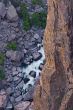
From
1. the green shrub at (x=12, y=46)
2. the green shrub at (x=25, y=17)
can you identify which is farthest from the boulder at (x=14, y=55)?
the green shrub at (x=25, y=17)

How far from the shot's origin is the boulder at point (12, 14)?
60.1 ft

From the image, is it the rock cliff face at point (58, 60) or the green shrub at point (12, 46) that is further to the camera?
the green shrub at point (12, 46)

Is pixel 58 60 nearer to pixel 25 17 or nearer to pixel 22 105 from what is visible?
pixel 22 105

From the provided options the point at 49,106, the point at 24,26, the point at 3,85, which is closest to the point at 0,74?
the point at 3,85

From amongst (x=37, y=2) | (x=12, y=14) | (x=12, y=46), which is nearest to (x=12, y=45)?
(x=12, y=46)

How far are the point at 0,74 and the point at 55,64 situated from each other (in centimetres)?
623

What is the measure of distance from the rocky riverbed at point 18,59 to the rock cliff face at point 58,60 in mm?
3089

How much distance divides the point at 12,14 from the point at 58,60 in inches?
325

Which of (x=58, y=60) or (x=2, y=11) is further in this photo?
(x=2, y=11)

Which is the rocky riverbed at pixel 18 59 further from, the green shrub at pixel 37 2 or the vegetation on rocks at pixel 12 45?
the green shrub at pixel 37 2

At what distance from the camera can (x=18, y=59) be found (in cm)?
1712

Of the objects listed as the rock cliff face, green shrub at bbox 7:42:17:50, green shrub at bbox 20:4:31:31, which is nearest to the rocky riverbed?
green shrub at bbox 7:42:17:50

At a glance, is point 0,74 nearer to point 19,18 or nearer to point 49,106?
point 19,18

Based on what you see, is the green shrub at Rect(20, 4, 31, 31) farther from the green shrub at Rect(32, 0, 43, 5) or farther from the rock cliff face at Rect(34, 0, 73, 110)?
the rock cliff face at Rect(34, 0, 73, 110)
